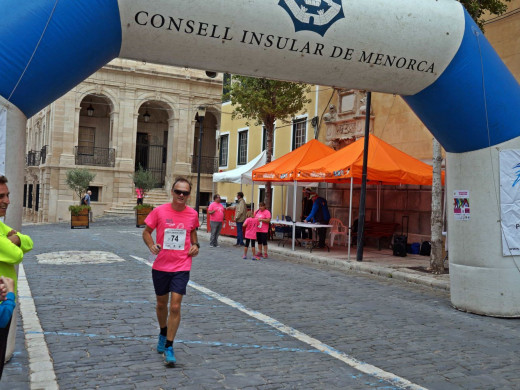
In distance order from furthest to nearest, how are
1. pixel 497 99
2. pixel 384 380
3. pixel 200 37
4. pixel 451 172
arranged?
pixel 451 172, pixel 497 99, pixel 200 37, pixel 384 380

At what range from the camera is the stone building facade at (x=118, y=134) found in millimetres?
35938

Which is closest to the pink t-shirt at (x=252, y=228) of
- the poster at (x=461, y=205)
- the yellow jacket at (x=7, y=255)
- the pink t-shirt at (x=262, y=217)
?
the pink t-shirt at (x=262, y=217)

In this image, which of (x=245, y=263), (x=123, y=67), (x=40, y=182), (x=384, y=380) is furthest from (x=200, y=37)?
(x=40, y=182)

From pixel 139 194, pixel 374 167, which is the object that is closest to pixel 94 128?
pixel 139 194

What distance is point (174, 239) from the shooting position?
207 inches

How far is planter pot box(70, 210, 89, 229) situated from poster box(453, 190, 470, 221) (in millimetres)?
21268

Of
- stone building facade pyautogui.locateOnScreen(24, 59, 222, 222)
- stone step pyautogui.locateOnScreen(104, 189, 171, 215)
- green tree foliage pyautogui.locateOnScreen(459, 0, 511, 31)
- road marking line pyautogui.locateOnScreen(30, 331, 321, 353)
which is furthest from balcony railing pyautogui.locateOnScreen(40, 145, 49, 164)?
road marking line pyautogui.locateOnScreen(30, 331, 321, 353)

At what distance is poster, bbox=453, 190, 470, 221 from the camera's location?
8195 millimetres

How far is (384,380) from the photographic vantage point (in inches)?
191

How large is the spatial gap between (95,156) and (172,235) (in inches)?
1392

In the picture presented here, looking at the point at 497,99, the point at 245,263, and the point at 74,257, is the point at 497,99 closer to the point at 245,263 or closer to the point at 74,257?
the point at 245,263

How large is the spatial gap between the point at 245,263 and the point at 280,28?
8.16 metres

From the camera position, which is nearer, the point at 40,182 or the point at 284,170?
the point at 284,170

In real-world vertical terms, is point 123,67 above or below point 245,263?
above
